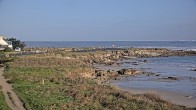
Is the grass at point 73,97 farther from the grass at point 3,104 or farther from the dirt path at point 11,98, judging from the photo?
the grass at point 3,104

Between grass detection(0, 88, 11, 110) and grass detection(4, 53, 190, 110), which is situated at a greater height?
grass detection(0, 88, 11, 110)

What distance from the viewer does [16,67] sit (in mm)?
41406

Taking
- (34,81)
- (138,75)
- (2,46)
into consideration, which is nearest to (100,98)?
(34,81)

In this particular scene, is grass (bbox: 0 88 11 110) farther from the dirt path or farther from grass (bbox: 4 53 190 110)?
grass (bbox: 4 53 190 110)

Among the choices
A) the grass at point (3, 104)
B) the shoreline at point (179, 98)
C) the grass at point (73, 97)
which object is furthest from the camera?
the shoreline at point (179, 98)

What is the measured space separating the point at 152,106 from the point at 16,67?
77.2 ft

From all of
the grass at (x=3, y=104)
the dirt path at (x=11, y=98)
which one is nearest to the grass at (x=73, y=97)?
the dirt path at (x=11, y=98)

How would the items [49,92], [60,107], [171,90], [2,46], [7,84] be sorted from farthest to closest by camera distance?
[2,46] → [171,90] → [7,84] → [49,92] → [60,107]

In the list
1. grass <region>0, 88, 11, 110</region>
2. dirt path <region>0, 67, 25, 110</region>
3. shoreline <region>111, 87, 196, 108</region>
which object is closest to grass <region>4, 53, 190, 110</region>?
dirt path <region>0, 67, 25, 110</region>

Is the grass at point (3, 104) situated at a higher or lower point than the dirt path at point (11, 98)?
higher

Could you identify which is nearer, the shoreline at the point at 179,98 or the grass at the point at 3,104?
the grass at the point at 3,104

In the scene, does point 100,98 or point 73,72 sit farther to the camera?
point 73,72

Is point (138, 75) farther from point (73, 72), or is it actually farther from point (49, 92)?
point (49, 92)

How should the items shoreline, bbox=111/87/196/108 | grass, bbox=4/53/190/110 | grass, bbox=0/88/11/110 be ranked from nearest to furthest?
grass, bbox=0/88/11/110 < grass, bbox=4/53/190/110 < shoreline, bbox=111/87/196/108
